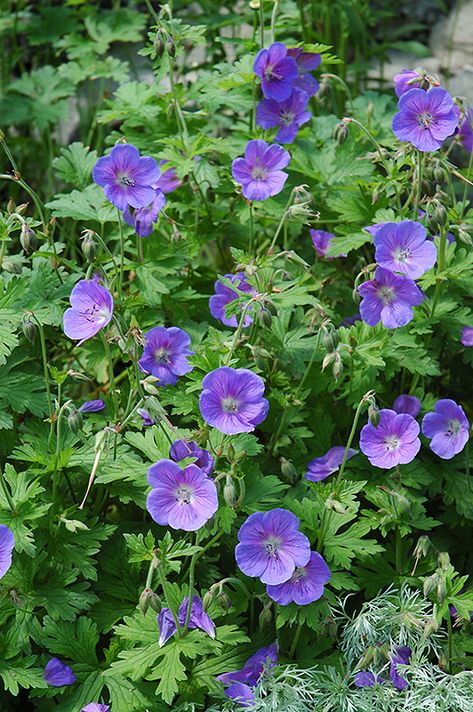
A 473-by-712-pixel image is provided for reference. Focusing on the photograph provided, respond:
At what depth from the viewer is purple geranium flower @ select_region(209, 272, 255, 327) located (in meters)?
2.44

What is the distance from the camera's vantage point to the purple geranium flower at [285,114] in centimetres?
271

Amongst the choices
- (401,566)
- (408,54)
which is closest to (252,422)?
(401,566)

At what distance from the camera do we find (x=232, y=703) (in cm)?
207

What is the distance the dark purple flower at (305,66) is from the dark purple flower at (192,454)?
122 centimetres

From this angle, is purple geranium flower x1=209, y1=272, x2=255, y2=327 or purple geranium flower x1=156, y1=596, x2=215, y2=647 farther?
purple geranium flower x1=209, y1=272, x2=255, y2=327

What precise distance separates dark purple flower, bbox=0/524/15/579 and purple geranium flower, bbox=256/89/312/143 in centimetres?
133

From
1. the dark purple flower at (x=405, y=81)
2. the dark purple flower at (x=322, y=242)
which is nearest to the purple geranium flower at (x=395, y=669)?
the dark purple flower at (x=322, y=242)

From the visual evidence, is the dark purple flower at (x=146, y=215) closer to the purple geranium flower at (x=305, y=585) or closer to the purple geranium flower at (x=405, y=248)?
the purple geranium flower at (x=405, y=248)

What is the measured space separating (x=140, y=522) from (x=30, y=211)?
207 centimetres

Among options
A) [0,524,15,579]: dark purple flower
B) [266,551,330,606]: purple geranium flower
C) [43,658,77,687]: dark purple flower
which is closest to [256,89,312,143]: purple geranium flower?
[266,551,330,606]: purple geranium flower

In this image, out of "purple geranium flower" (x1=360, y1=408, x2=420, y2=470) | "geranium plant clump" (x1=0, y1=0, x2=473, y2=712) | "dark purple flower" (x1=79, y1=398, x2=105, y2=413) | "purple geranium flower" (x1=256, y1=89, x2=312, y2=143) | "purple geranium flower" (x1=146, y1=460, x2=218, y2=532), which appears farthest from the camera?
"purple geranium flower" (x1=256, y1=89, x2=312, y2=143)

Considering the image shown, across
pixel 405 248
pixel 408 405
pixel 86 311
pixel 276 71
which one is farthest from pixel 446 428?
pixel 276 71

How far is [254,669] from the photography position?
215cm

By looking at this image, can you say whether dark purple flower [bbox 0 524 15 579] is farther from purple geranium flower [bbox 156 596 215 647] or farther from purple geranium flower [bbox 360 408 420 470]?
purple geranium flower [bbox 360 408 420 470]
